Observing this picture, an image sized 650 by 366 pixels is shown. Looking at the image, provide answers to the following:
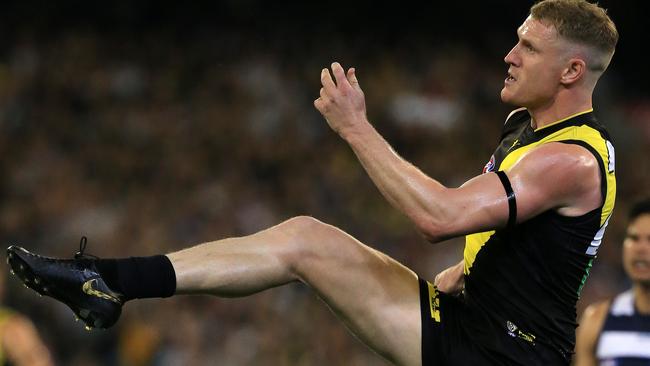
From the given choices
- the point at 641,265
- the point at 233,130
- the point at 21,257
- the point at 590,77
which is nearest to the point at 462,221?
the point at 590,77

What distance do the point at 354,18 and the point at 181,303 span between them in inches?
177

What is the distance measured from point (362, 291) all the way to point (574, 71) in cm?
118

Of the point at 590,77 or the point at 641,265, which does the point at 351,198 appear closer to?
the point at 641,265

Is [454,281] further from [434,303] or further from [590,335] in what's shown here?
[590,335]

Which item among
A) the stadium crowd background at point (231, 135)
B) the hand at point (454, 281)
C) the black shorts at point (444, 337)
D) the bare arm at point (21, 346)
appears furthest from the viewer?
the stadium crowd background at point (231, 135)

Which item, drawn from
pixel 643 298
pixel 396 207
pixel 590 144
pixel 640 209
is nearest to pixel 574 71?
pixel 590 144

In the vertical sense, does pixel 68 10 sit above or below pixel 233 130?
above

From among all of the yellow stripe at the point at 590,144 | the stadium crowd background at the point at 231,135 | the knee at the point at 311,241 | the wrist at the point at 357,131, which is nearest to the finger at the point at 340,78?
the wrist at the point at 357,131

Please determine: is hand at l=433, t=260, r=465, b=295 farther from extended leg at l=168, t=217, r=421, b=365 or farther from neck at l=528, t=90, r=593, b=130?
neck at l=528, t=90, r=593, b=130

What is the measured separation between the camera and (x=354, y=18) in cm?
1227

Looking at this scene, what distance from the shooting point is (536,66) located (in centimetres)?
445

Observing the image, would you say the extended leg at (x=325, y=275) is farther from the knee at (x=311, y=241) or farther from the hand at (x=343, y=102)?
the hand at (x=343, y=102)

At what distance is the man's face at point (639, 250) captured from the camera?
19.8 feet

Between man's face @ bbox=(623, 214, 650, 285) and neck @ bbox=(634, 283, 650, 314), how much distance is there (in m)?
0.04
